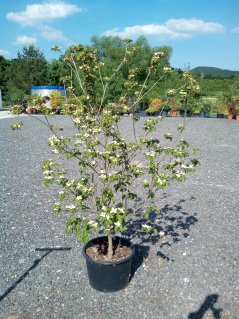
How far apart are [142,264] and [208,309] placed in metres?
0.84

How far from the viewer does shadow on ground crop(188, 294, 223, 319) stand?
2631 millimetres

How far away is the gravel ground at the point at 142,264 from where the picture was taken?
106 inches

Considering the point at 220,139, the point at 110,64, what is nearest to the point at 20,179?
the point at 220,139

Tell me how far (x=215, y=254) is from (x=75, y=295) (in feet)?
5.42

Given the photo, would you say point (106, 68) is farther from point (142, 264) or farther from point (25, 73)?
point (142, 264)

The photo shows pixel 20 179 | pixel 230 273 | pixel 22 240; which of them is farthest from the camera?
pixel 20 179

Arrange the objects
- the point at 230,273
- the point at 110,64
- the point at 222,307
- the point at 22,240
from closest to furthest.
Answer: the point at 222,307 < the point at 230,273 < the point at 22,240 < the point at 110,64

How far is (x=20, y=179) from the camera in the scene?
6.18 metres

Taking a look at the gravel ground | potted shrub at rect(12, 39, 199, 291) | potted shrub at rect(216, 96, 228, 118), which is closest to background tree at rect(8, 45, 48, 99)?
potted shrub at rect(216, 96, 228, 118)

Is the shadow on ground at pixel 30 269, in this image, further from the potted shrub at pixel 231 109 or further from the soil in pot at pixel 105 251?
the potted shrub at pixel 231 109

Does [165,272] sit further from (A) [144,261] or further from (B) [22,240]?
(B) [22,240]

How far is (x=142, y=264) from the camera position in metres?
3.34

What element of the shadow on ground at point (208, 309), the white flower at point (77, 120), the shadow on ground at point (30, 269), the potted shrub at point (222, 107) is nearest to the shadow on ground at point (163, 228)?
the shadow on ground at point (208, 309)

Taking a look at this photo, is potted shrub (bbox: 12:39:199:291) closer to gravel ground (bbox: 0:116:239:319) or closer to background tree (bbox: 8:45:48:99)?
gravel ground (bbox: 0:116:239:319)
